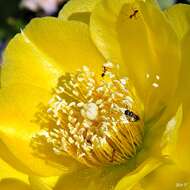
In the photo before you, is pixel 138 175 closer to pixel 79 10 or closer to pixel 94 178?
pixel 94 178

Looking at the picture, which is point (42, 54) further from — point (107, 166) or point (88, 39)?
point (107, 166)

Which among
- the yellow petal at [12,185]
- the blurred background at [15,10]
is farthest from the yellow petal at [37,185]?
the blurred background at [15,10]

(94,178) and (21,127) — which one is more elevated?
(21,127)

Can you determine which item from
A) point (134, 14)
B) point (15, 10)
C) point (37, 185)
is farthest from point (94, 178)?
point (15, 10)

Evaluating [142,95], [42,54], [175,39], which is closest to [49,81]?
[42,54]

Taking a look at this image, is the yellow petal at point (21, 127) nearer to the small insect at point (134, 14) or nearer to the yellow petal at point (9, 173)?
the yellow petal at point (9, 173)

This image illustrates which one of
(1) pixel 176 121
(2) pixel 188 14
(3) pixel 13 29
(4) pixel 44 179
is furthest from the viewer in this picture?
(3) pixel 13 29
